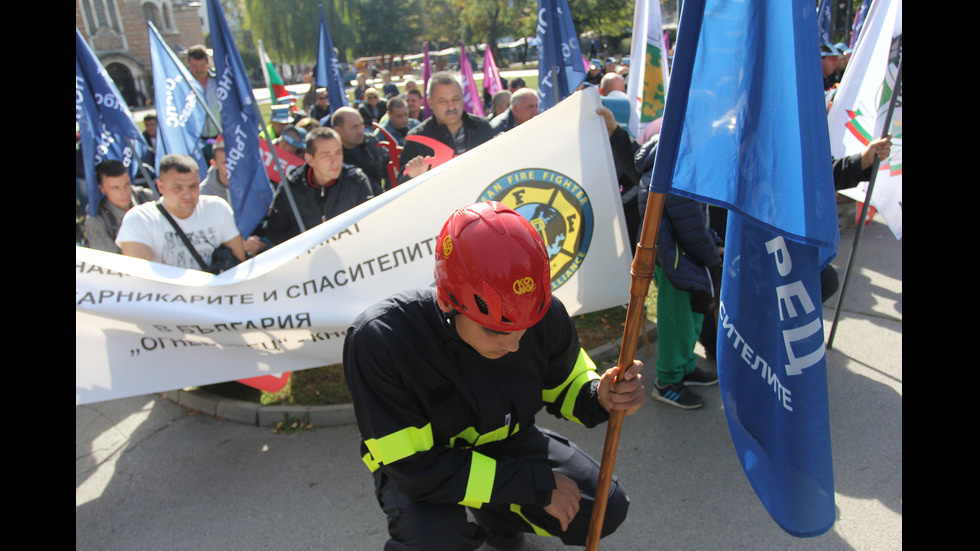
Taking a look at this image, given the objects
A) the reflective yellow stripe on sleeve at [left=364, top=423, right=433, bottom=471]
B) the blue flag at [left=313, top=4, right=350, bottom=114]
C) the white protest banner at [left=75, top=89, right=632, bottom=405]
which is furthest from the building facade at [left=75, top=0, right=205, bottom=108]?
the reflective yellow stripe on sleeve at [left=364, top=423, right=433, bottom=471]

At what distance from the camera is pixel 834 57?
8227mm

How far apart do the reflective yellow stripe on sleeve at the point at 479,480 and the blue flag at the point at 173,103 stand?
5.68m

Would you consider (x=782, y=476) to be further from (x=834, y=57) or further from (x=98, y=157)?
(x=834, y=57)

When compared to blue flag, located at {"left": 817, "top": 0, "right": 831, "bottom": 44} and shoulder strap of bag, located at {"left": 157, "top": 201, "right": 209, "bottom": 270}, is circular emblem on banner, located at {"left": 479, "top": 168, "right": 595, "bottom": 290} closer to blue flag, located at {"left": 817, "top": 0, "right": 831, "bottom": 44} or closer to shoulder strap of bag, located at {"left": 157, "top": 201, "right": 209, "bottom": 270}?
shoulder strap of bag, located at {"left": 157, "top": 201, "right": 209, "bottom": 270}

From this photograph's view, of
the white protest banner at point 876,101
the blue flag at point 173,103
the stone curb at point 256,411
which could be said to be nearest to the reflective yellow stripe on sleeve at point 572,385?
the stone curb at point 256,411

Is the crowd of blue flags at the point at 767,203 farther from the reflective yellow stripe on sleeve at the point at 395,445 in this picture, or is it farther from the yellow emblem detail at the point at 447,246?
the reflective yellow stripe on sleeve at the point at 395,445

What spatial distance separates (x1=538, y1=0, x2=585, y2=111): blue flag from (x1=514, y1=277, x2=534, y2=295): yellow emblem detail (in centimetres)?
440

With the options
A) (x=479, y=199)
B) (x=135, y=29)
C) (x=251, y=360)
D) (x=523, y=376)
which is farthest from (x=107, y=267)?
(x=135, y=29)

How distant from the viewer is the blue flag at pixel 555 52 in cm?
608

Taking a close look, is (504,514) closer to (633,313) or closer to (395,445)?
(395,445)

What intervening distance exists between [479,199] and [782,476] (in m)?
2.32

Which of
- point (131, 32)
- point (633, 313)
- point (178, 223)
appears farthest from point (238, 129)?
point (131, 32)

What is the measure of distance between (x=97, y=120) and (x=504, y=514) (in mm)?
5265

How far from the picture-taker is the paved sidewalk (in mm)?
3184
